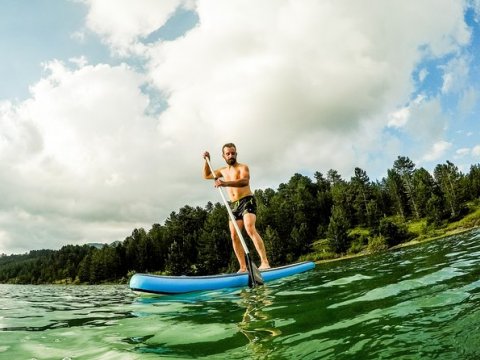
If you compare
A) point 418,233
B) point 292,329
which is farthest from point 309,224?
point 292,329

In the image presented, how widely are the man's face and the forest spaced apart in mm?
87989

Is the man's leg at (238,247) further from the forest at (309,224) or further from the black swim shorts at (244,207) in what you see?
the forest at (309,224)

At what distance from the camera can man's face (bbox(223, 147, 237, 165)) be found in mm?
10898

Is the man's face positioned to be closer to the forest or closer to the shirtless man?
the shirtless man

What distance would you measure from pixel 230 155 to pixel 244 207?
1.63 metres

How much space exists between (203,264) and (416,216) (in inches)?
2764

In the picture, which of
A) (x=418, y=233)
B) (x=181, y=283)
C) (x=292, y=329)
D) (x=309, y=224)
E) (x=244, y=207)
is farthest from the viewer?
(x=309, y=224)

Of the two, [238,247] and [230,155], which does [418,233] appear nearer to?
[238,247]

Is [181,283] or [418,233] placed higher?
[181,283]

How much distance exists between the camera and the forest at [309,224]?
100688 millimetres

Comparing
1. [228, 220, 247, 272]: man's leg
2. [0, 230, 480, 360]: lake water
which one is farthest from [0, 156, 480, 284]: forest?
[0, 230, 480, 360]: lake water

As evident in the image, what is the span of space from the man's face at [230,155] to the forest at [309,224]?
87989mm

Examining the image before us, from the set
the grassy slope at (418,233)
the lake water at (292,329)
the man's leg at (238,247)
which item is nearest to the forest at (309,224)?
the grassy slope at (418,233)

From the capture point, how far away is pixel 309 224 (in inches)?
5089
